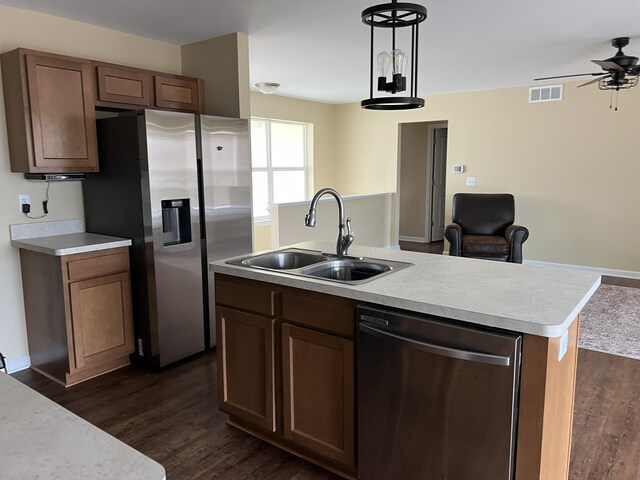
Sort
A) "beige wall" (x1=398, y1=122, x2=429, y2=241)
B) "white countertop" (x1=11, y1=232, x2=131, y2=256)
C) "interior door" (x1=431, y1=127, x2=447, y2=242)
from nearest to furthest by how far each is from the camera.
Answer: "white countertop" (x1=11, y1=232, x2=131, y2=256)
"beige wall" (x1=398, y1=122, x2=429, y2=241)
"interior door" (x1=431, y1=127, x2=447, y2=242)

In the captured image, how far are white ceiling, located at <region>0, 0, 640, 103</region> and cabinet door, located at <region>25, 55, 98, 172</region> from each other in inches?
16.6

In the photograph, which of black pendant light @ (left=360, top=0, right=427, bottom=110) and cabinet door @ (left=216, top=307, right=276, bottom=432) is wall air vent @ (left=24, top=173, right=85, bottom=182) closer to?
cabinet door @ (left=216, top=307, right=276, bottom=432)

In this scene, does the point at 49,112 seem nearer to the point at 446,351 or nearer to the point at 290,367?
the point at 290,367

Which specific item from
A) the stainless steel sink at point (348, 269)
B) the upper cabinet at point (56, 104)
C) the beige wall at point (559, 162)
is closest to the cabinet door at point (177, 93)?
the upper cabinet at point (56, 104)

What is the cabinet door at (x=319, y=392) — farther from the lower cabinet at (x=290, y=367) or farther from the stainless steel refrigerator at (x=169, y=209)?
the stainless steel refrigerator at (x=169, y=209)

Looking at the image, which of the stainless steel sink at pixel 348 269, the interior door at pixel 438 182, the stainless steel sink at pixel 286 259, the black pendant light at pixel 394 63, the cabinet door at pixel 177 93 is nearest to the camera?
the black pendant light at pixel 394 63

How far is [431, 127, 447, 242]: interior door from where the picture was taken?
8344 mm

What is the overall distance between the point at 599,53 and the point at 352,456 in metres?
4.42

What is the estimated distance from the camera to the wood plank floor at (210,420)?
2.18 metres

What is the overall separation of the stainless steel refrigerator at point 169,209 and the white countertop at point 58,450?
7.43 ft

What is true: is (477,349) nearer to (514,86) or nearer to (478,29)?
(478,29)

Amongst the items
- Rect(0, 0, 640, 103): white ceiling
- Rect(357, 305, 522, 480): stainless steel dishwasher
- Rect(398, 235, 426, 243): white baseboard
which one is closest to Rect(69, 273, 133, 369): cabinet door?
Rect(0, 0, 640, 103): white ceiling

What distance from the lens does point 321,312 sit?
199cm

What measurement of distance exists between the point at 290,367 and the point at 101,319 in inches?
63.6
